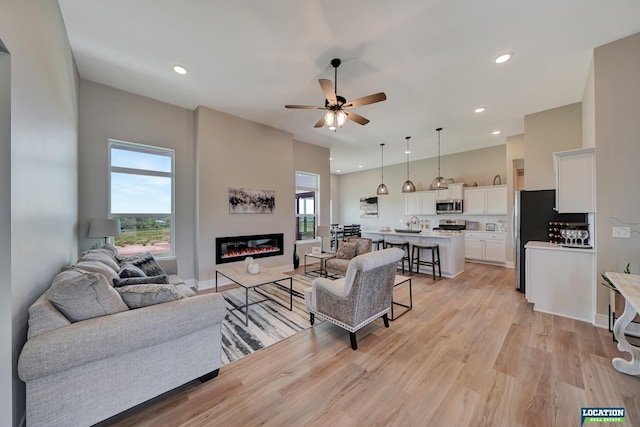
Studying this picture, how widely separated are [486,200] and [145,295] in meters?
7.56

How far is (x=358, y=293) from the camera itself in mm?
2307

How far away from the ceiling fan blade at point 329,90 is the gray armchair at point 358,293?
1.82 m

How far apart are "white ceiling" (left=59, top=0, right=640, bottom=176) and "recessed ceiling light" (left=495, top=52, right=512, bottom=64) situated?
6 centimetres

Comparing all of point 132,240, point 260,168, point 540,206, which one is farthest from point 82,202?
point 540,206

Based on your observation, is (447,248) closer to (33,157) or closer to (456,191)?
(456,191)

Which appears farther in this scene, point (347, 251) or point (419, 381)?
point (347, 251)

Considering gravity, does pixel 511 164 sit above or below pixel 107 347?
above

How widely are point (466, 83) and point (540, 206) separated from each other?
2.40 m

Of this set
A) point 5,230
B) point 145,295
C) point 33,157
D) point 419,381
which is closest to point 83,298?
point 145,295

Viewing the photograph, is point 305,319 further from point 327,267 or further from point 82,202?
point 82,202

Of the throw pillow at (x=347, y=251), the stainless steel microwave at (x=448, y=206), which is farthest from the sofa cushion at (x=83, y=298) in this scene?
the stainless steel microwave at (x=448, y=206)

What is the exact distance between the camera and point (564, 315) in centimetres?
308

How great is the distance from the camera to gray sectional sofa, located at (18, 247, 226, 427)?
4.33 ft

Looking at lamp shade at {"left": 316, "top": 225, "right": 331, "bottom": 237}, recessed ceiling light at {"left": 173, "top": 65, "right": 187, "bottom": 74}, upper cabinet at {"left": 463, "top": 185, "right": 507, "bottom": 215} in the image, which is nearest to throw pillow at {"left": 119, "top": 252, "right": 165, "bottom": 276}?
recessed ceiling light at {"left": 173, "top": 65, "right": 187, "bottom": 74}
